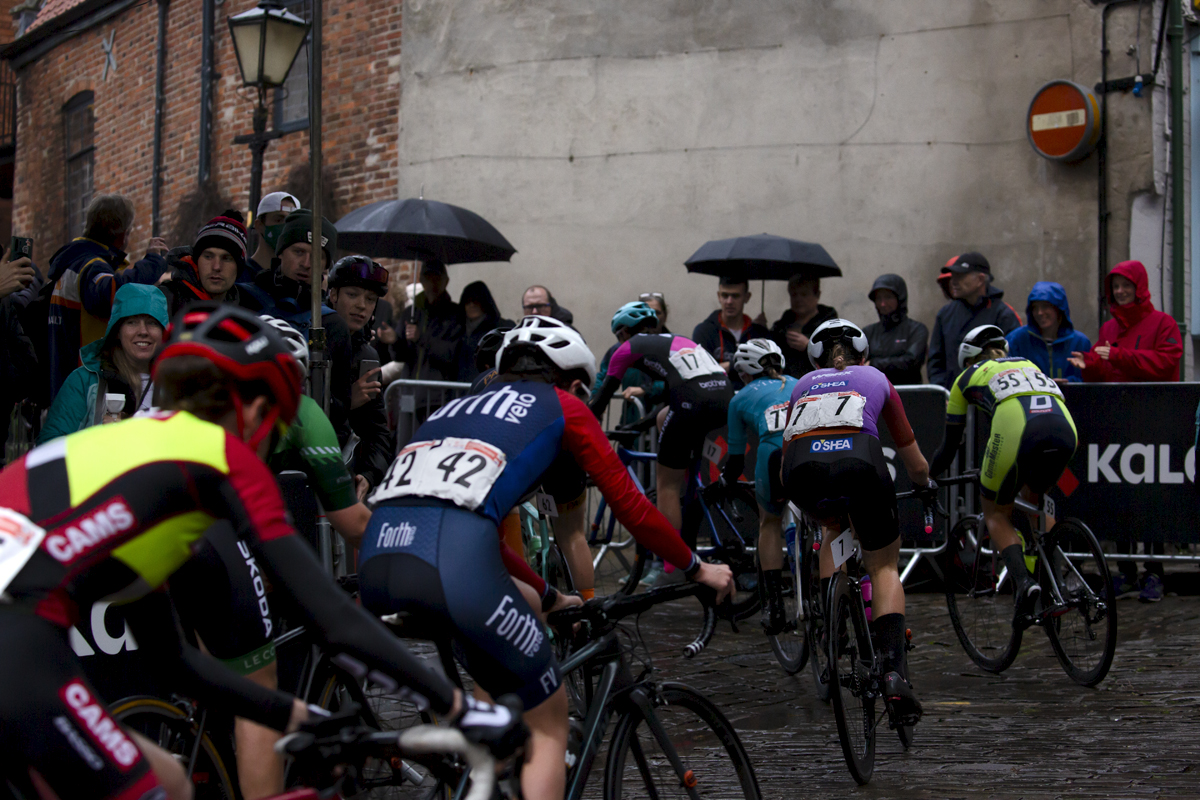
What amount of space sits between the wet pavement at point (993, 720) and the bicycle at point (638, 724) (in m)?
1.26

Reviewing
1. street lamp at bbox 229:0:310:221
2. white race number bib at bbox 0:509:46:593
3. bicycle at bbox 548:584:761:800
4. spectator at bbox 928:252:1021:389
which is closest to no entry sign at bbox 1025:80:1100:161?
spectator at bbox 928:252:1021:389

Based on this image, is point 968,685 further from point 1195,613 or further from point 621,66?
point 621,66

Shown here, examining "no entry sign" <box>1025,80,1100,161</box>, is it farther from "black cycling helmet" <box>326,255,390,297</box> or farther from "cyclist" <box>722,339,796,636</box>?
"black cycling helmet" <box>326,255,390,297</box>

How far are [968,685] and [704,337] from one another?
15.6 feet

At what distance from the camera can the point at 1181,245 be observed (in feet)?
39.9

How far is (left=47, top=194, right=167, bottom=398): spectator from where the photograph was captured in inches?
255

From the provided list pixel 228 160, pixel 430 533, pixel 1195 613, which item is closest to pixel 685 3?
pixel 228 160

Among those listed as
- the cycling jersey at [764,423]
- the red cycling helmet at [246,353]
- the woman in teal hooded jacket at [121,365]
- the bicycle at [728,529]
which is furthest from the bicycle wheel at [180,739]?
the bicycle at [728,529]

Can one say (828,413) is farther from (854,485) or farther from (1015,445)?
(1015,445)

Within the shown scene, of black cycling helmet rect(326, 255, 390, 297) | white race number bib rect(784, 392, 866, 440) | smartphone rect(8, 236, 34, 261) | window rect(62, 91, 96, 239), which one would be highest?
window rect(62, 91, 96, 239)

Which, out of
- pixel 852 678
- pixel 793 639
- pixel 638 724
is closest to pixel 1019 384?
pixel 793 639

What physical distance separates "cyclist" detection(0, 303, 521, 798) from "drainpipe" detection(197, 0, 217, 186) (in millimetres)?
16448

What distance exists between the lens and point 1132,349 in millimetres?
9906

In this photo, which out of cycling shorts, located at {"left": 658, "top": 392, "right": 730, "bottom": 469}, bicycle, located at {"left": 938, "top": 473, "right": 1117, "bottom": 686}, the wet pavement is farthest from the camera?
cycling shorts, located at {"left": 658, "top": 392, "right": 730, "bottom": 469}
